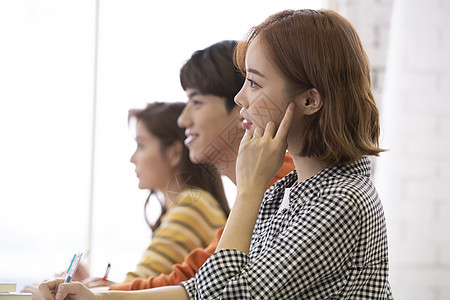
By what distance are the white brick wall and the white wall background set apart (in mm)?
706

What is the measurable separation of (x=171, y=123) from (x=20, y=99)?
687 mm

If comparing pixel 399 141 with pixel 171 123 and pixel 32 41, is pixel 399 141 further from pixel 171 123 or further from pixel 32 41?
pixel 32 41

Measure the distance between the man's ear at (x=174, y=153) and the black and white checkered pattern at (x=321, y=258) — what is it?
1.20 m

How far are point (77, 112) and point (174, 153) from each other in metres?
0.57

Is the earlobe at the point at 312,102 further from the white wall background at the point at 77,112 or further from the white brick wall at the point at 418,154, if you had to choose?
the white wall background at the point at 77,112

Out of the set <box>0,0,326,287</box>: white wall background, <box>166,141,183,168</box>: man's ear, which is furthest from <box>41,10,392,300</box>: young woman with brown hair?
<box>0,0,326,287</box>: white wall background

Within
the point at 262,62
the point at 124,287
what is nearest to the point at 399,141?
the point at 124,287

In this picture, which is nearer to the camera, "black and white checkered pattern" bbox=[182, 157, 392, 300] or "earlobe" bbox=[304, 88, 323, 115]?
"black and white checkered pattern" bbox=[182, 157, 392, 300]

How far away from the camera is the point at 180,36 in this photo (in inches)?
92.6

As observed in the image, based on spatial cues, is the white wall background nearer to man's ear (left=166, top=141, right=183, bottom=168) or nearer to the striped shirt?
man's ear (left=166, top=141, right=183, bottom=168)

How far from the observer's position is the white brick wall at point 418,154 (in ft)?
6.70

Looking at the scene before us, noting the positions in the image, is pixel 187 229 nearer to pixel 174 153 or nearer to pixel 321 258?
pixel 174 153

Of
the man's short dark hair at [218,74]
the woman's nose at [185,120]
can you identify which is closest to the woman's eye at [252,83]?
the man's short dark hair at [218,74]

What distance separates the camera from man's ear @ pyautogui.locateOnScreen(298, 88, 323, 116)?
87 centimetres
